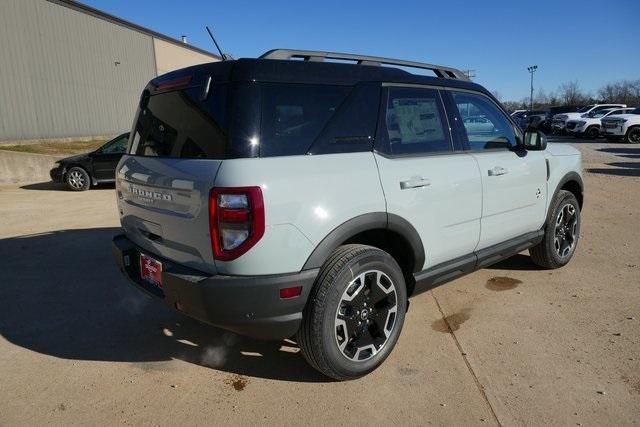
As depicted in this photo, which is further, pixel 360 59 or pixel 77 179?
pixel 77 179

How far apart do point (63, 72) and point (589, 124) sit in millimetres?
24927

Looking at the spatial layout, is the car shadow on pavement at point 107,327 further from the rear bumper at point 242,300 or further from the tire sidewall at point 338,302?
the rear bumper at point 242,300

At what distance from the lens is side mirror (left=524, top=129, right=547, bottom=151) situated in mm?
4055

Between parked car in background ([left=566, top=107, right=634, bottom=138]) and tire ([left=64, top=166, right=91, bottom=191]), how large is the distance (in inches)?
897

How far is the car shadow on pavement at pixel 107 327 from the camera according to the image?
3221 mm

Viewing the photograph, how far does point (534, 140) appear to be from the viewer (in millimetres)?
4062

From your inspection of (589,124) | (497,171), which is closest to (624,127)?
(589,124)

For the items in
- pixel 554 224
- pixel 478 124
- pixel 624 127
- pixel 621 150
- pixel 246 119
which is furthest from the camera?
pixel 624 127

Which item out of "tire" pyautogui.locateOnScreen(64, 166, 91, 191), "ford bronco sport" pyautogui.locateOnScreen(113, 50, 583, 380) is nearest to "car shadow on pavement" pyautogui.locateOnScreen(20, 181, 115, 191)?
"tire" pyautogui.locateOnScreen(64, 166, 91, 191)

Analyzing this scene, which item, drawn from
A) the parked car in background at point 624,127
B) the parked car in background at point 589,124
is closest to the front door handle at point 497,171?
the parked car in background at point 624,127

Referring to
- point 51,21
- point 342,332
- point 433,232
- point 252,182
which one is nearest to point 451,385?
point 342,332

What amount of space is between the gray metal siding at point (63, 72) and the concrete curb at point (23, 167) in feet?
16.0

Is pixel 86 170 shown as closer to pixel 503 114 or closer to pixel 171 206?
pixel 171 206

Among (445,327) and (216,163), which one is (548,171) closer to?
(445,327)
